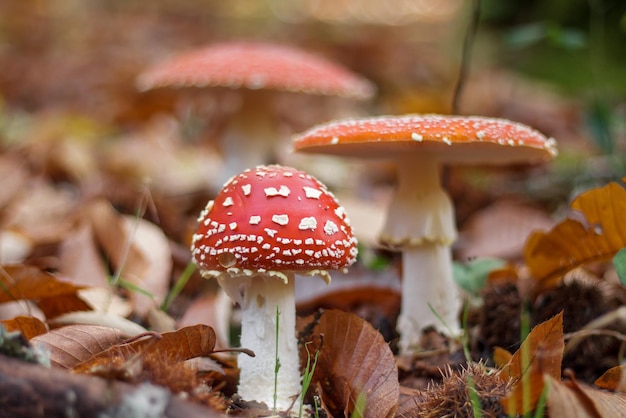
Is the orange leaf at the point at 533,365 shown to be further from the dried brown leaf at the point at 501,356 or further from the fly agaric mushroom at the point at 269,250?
the fly agaric mushroom at the point at 269,250

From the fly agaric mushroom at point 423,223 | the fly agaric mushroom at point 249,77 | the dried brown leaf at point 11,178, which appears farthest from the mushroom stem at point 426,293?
the dried brown leaf at point 11,178

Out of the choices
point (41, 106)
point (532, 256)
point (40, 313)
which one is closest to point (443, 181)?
point (532, 256)

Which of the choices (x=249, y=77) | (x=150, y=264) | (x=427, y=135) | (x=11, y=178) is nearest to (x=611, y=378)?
(x=427, y=135)

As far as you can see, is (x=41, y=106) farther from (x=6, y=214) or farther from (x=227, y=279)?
(x=227, y=279)

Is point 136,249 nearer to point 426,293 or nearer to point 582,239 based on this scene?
point 426,293

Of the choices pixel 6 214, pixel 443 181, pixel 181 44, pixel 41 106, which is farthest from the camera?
pixel 181 44

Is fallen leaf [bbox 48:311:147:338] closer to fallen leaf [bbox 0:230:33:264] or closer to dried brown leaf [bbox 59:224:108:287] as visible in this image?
dried brown leaf [bbox 59:224:108:287]

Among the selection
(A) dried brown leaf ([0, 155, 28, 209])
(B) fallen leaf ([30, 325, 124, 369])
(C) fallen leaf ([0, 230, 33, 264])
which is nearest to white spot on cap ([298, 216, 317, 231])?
(B) fallen leaf ([30, 325, 124, 369])
